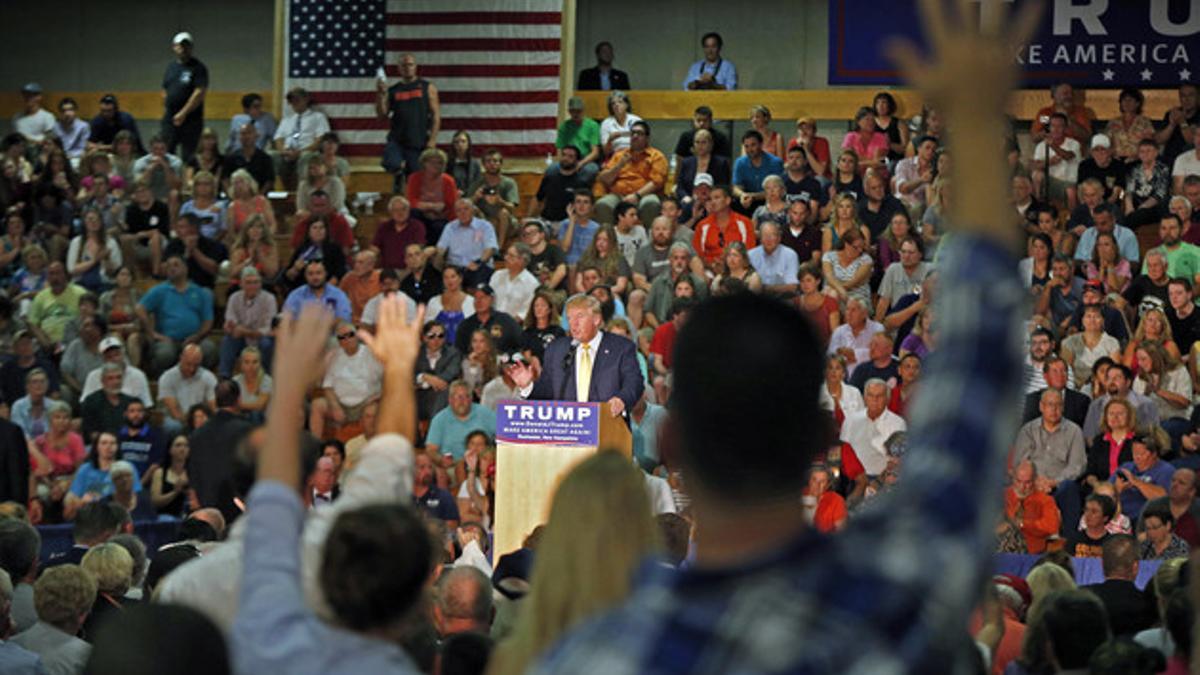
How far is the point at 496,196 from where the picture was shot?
1795cm

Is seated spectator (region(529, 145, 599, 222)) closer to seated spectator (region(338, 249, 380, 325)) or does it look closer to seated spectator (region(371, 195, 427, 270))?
seated spectator (region(371, 195, 427, 270))

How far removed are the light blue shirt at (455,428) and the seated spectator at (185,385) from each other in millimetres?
2610

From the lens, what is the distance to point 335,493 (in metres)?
12.1

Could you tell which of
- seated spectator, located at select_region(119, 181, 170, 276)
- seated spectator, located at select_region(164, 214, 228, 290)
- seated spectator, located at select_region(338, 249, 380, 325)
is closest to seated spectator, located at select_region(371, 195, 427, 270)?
seated spectator, located at select_region(338, 249, 380, 325)

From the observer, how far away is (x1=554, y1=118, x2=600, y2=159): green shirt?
18766mm

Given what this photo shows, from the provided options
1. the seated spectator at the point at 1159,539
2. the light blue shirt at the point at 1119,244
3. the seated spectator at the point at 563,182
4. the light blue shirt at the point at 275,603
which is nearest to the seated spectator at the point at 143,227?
the seated spectator at the point at 563,182

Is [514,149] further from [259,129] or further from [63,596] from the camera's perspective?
[63,596]

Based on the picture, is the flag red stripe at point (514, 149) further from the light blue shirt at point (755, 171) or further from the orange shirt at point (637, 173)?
the light blue shirt at point (755, 171)

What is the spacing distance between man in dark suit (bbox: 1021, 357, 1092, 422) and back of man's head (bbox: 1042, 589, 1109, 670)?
8.87 metres

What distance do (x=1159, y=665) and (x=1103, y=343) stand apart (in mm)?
10453

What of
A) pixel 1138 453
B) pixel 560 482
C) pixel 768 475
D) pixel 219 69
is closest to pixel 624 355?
pixel 1138 453

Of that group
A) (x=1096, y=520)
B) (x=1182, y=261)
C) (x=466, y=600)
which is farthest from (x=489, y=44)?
(x=466, y=600)

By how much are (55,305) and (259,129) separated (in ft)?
13.1

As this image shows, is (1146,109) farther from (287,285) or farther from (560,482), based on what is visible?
(560,482)
